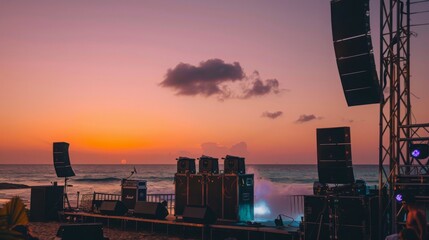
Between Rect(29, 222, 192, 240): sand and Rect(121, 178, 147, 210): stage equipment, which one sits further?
Rect(121, 178, 147, 210): stage equipment

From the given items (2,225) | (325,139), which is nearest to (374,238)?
(325,139)

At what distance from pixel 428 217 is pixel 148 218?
311 inches

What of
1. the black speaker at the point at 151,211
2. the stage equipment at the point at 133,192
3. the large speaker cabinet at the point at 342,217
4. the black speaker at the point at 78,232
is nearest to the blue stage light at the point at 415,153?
the large speaker cabinet at the point at 342,217

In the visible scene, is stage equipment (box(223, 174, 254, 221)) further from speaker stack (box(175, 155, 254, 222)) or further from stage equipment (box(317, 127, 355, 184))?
stage equipment (box(317, 127, 355, 184))

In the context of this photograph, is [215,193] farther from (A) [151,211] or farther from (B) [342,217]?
(B) [342,217]

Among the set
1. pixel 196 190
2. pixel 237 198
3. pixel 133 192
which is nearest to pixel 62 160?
pixel 133 192

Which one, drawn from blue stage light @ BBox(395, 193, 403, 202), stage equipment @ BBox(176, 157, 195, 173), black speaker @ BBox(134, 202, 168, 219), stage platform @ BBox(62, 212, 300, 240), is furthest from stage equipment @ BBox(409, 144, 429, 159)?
black speaker @ BBox(134, 202, 168, 219)

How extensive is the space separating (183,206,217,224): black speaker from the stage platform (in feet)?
0.41

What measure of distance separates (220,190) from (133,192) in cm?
345

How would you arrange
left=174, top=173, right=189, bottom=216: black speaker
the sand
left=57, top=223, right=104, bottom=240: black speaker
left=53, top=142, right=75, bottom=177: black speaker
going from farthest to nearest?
left=53, top=142, right=75, bottom=177: black speaker
left=174, top=173, right=189, bottom=216: black speaker
the sand
left=57, top=223, right=104, bottom=240: black speaker

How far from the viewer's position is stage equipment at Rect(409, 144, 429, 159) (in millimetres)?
8742

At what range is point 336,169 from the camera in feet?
30.8

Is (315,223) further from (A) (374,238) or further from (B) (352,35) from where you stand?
(B) (352,35)

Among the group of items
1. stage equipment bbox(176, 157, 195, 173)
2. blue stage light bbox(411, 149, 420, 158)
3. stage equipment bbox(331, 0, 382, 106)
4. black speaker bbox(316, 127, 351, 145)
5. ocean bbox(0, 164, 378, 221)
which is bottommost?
ocean bbox(0, 164, 378, 221)
